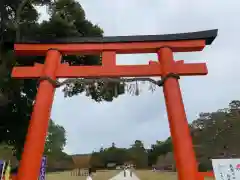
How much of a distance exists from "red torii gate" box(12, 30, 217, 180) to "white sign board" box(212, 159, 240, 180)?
48.9 inches

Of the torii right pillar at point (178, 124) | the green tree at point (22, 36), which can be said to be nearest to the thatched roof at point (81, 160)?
the green tree at point (22, 36)

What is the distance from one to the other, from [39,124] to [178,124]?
2228 millimetres

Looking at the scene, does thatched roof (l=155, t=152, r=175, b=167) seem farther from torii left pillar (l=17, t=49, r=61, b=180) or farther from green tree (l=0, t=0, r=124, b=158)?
torii left pillar (l=17, t=49, r=61, b=180)

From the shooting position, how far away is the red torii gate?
427cm

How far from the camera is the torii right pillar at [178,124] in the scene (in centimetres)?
411

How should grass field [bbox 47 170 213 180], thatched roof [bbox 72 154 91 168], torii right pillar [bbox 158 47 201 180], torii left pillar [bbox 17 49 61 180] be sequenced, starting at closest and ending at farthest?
torii right pillar [bbox 158 47 201 180] < torii left pillar [bbox 17 49 61 180] < grass field [bbox 47 170 213 180] < thatched roof [bbox 72 154 91 168]

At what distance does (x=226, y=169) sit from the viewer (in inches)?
204

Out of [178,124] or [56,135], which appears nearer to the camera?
[178,124]

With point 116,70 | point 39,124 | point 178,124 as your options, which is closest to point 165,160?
point 116,70

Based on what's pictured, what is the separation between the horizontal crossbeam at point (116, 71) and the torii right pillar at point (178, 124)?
175 mm

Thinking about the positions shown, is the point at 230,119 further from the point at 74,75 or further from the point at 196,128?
the point at 74,75

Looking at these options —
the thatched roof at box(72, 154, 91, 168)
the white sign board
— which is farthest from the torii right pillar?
the thatched roof at box(72, 154, 91, 168)

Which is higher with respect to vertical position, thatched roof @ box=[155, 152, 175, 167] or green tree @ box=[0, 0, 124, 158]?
green tree @ box=[0, 0, 124, 158]

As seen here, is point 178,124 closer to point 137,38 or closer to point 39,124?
point 137,38
